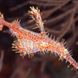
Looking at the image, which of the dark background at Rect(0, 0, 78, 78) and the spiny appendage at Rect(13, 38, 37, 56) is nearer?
the spiny appendage at Rect(13, 38, 37, 56)

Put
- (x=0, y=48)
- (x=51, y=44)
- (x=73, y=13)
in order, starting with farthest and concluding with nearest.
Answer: (x=0, y=48), (x=73, y=13), (x=51, y=44)

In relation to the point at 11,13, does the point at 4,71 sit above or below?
below

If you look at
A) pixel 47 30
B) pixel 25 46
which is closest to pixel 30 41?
pixel 25 46

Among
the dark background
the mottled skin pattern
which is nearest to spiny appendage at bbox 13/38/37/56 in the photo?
the mottled skin pattern

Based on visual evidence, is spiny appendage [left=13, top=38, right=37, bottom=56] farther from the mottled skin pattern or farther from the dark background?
the dark background

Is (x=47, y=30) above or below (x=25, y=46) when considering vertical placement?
above

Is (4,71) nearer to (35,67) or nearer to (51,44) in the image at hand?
(35,67)

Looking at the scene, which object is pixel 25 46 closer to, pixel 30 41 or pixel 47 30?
pixel 30 41

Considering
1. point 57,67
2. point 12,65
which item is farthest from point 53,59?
point 12,65

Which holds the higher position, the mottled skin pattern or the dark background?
the dark background
